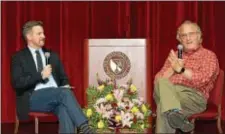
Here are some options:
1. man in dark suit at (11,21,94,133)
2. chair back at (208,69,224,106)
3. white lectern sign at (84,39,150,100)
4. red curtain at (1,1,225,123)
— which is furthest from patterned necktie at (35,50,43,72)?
chair back at (208,69,224,106)

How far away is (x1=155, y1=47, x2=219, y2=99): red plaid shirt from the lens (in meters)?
3.99

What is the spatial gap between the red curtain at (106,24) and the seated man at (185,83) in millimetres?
1318

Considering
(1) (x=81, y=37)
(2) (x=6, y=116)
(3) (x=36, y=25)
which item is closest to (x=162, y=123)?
(3) (x=36, y=25)

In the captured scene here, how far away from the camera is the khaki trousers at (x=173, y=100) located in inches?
148

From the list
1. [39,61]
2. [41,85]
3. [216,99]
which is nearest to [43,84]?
[41,85]

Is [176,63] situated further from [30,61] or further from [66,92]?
[30,61]

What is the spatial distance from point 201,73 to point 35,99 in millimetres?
1357

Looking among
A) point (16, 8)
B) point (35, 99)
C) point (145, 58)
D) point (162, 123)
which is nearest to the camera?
point (162, 123)

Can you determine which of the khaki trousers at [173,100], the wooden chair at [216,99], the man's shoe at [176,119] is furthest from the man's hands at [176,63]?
the wooden chair at [216,99]

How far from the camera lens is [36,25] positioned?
4250 mm

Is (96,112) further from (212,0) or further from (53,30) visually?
(212,0)

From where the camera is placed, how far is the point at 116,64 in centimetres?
507

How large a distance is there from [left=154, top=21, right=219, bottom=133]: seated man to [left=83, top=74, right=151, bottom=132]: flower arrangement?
0.19 metres

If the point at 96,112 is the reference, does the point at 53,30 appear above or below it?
above
